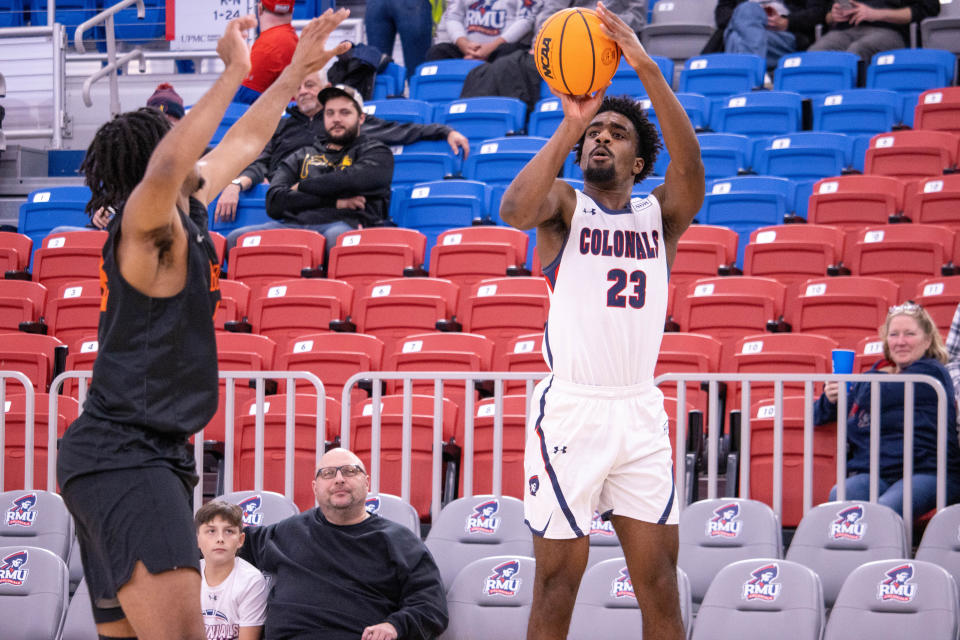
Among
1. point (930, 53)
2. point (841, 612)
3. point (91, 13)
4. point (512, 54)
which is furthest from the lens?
point (91, 13)

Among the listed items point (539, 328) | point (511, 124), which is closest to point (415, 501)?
point (539, 328)

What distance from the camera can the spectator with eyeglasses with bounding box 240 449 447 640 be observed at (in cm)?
538

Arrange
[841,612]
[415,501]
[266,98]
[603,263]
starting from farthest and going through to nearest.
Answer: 1. [415,501]
2. [841,612]
3. [603,263]
4. [266,98]

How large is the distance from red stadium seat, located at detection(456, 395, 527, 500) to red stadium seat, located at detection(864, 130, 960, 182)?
4.25 meters

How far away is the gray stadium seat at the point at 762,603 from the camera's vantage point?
5.04m

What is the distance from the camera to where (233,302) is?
8.10 meters

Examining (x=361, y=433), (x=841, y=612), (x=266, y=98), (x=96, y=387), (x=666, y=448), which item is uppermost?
(x=266, y=98)

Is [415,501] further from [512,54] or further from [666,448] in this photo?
[512,54]

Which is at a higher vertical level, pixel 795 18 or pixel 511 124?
pixel 795 18

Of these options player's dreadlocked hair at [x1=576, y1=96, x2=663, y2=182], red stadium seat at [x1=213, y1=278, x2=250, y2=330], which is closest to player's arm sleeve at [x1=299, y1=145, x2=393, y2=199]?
red stadium seat at [x1=213, y1=278, x2=250, y2=330]

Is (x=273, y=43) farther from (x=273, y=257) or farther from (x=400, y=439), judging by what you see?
(x=400, y=439)

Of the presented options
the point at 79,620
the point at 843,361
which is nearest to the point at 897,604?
the point at 843,361

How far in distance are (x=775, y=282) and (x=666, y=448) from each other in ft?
12.9

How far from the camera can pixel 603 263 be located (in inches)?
148
